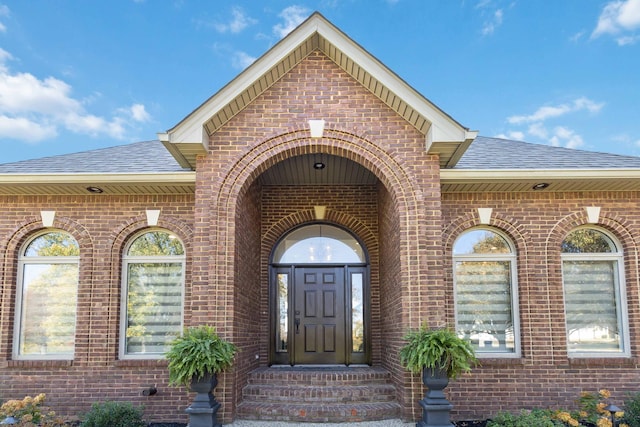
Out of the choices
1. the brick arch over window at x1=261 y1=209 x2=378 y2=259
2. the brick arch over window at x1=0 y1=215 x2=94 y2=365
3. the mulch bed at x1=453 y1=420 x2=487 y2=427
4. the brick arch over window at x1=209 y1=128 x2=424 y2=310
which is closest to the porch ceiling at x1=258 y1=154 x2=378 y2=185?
the brick arch over window at x1=261 y1=209 x2=378 y2=259

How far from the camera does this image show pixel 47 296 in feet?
27.8

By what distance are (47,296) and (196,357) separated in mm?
3657

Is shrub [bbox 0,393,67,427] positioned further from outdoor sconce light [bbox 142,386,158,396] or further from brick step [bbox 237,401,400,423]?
brick step [bbox 237,401,400,423]

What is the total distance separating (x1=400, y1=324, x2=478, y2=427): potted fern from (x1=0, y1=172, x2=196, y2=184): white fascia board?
159 inches

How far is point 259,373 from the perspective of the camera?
8.02 m

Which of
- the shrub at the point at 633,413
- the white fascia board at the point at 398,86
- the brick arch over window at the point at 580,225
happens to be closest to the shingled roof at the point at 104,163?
the white fascia board at the point at 398,86

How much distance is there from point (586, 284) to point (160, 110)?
33585mm

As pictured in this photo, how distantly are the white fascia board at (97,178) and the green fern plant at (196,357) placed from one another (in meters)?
2.41

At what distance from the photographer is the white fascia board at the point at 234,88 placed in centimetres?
706

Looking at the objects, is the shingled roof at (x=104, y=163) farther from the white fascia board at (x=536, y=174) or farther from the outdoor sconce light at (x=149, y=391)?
the white fascia board at (x=536, y=174)

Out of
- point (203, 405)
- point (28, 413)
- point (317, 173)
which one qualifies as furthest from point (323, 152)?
point (28, 413)

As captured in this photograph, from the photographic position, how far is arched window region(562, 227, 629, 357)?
323 inches

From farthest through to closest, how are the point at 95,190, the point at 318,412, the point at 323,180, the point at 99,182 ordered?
the point at 323,180, the point at 95,190, the point at 99,182, the point at 318,412

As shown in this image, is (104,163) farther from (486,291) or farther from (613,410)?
(613,410)
